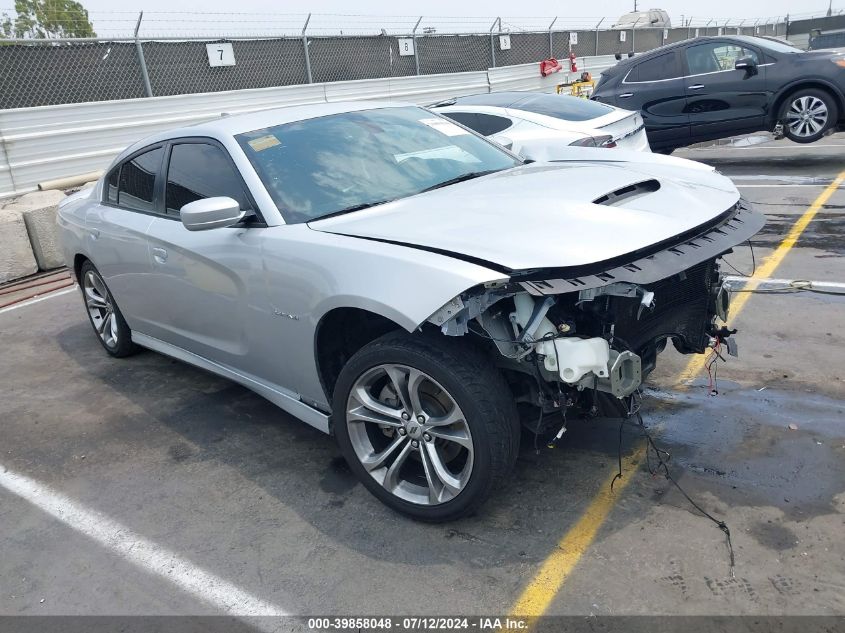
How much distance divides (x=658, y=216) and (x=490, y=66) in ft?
59.2

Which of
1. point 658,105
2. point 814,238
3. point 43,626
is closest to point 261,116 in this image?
point 43,626

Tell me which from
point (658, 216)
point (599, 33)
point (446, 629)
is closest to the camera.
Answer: point (446, 629)

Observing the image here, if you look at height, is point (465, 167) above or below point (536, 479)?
above

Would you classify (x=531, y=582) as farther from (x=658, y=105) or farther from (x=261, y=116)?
(x=658, y=105)

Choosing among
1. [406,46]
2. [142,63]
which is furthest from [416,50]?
[142,63]

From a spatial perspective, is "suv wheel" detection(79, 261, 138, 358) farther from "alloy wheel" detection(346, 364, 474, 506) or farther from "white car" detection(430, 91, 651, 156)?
"white car" detection(430, 91, 651, 156)

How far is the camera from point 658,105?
11.0 m

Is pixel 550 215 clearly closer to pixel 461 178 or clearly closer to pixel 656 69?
pixel 461 178

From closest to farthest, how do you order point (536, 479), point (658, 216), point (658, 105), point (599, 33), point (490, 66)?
point (658, 216), point (536, 479), point (658, 105), point (490, 66), point (599, 33)

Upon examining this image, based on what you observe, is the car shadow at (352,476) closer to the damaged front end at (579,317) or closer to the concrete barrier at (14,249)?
the damaged front end at (579,317)

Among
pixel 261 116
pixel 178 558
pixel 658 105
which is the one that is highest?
pixel 261 116

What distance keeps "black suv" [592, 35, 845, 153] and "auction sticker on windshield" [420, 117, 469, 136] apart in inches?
295

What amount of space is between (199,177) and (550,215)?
2082mm

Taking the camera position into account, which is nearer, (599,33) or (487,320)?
(487,320)
